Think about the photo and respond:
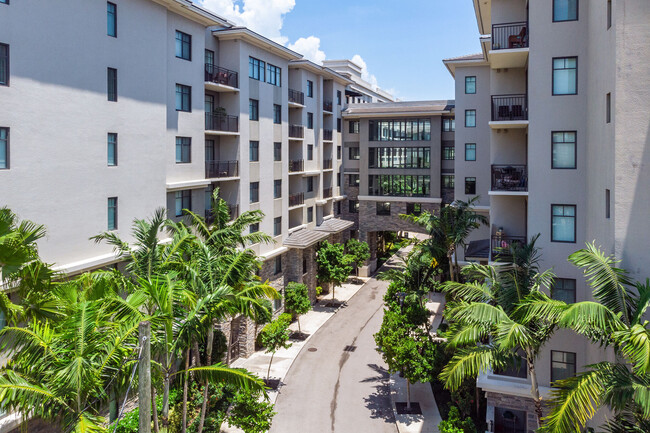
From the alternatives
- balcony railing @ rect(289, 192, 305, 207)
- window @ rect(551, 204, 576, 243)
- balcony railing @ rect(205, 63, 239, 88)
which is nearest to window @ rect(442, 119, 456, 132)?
balcony railing @ rect(289, 192, 305, 207)

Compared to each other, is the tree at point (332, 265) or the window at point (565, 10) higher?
the window at point (565, 10)

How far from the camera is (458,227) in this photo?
96.1 ft

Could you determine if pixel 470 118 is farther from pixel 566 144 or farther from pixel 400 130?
pixel 566 144

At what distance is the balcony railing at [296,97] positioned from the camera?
1679 inches

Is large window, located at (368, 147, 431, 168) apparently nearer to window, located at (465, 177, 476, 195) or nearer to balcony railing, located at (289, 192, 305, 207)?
window, located at (465, 177, 476, 195)

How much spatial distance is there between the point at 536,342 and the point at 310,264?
2817 centimetres

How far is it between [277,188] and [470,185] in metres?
15.1

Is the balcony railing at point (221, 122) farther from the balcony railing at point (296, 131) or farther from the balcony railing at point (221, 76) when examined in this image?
the balcony railing at point (296, 131)

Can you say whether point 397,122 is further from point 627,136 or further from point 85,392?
point 85,392

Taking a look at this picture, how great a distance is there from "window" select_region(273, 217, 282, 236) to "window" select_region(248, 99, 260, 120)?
25.5ft

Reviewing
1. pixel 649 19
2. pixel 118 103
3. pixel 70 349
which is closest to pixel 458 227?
pixel 649 19

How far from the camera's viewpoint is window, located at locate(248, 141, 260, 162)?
3547 centimetres

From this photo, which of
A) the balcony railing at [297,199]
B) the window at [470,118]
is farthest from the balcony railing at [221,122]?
the window at [470,118]

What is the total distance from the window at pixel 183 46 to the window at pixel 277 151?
1148cm
